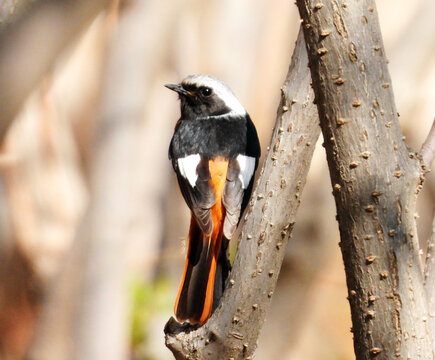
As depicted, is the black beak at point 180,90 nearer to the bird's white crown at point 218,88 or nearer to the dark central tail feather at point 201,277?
the bird's white crown at point 218,88

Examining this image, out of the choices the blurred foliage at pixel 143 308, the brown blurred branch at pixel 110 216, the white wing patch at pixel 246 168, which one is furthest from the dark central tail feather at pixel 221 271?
the blurred foliage at pixel 143 308

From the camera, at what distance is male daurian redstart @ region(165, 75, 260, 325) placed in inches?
101

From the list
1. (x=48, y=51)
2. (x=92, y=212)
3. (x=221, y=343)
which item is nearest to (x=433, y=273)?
(x=221, y=343)

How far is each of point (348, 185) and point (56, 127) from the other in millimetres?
5337

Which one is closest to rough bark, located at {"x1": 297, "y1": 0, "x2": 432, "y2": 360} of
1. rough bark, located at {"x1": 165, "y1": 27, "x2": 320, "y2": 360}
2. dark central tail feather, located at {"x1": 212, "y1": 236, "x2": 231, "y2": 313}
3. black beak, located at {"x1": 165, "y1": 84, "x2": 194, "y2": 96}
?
rough bark, located at {"x1": 165, "y1": 27, "x2": 320, "y2": 360}

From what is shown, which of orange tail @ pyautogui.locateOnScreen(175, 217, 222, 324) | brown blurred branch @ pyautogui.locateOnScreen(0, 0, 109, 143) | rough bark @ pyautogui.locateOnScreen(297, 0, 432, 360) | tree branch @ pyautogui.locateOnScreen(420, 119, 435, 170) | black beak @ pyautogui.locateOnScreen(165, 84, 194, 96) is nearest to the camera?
rough bark @ pyautogui.locateOnScreen(297, 0, 432, 360)

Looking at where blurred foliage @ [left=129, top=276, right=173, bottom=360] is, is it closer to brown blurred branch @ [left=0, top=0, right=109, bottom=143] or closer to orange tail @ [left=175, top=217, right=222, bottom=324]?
brown blurred branch @ [left=0, top=0, right=109, bottom=143]

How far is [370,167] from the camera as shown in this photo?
179 cm

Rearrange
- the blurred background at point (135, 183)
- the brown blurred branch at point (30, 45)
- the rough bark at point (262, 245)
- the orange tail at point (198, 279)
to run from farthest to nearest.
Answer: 1. the blurred background at point (135, 183)
2. the brown blurred branch at point (30, 45)
3. the orange tail at point (198, 279)
4. the rough bark at point (262, 245)

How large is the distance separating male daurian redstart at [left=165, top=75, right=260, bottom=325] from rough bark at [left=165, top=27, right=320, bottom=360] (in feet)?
0.79

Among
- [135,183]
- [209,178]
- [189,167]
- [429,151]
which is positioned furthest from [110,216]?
[429,151]

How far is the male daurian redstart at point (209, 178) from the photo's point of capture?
256cm

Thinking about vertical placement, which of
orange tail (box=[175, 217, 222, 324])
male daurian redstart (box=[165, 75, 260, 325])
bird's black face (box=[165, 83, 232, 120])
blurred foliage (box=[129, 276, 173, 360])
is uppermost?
bird's black face (box=[165, 83, 232, 120])

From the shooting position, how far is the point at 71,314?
5.39 meters
